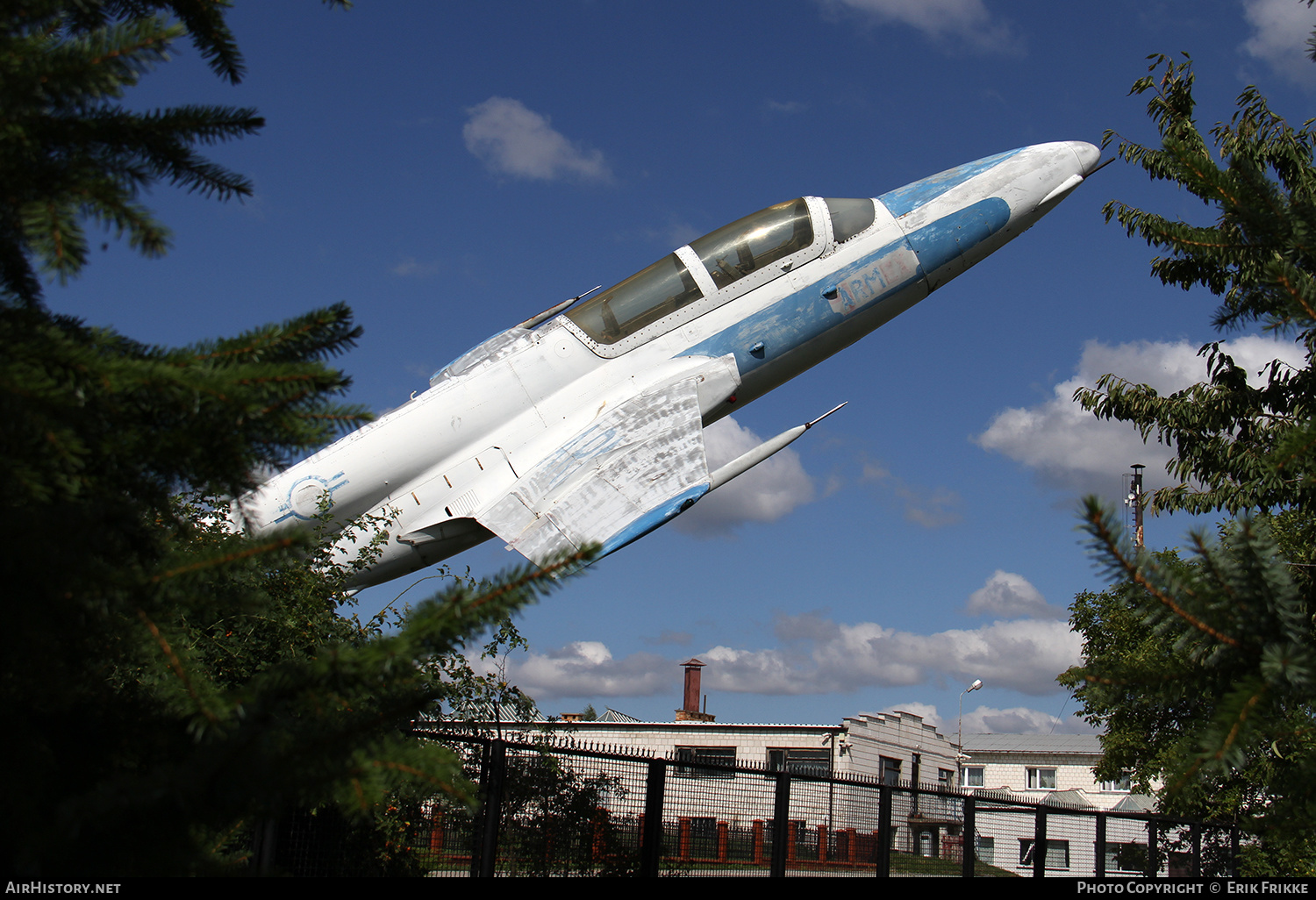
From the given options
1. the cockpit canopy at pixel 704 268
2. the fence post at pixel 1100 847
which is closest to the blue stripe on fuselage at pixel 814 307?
the cockpit canopy at pixel 704 268

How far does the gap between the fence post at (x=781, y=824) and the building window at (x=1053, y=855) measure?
5.78m

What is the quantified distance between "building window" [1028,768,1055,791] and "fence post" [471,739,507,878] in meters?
50.8

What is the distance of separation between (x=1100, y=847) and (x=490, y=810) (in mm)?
8716

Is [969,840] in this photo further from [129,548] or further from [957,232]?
[129,548]

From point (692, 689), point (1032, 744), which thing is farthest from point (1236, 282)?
point (1032, 744)

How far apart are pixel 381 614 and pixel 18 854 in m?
8.25

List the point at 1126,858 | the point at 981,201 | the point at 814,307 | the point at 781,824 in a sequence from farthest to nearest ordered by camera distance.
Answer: the point at 1126,858 → the point at 981,201 → the point at 814,307 → the point at 781,824

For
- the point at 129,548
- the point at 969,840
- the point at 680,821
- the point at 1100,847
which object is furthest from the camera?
the point at 1100,847

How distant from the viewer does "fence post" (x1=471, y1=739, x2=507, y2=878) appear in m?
6.71

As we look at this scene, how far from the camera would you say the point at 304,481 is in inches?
405

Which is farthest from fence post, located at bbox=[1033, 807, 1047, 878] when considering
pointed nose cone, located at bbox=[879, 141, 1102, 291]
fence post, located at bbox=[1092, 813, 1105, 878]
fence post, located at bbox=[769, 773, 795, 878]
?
pointed nose cone, located at bbox=[879, 141, 1102, 291]

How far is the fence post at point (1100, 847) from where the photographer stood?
11523 mm

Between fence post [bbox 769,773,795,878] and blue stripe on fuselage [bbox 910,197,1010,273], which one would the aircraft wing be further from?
blue stripe on fuselage [bbox 910,197,1010,273]

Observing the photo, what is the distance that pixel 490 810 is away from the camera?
6.76m
